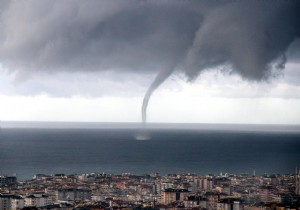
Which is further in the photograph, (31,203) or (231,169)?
(231,169)

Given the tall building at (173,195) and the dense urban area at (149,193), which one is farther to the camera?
the tall building at (173,195)

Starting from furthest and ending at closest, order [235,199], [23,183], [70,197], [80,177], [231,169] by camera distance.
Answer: [231,169] < [80,177] < [23,183] < [70,197] < [235,199]

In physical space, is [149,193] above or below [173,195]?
below

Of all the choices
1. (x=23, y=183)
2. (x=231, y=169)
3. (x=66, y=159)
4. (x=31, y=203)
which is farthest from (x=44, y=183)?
(x=66, y=159)

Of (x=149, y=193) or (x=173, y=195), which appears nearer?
(x=173, y=195)

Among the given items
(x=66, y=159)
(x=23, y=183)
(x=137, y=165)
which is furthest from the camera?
(x=66, y=159)

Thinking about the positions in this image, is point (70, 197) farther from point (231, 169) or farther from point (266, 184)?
point (231, 169)

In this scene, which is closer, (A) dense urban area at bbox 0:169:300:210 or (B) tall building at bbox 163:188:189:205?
(A) dense urban area at bbox 0:169:300:210
